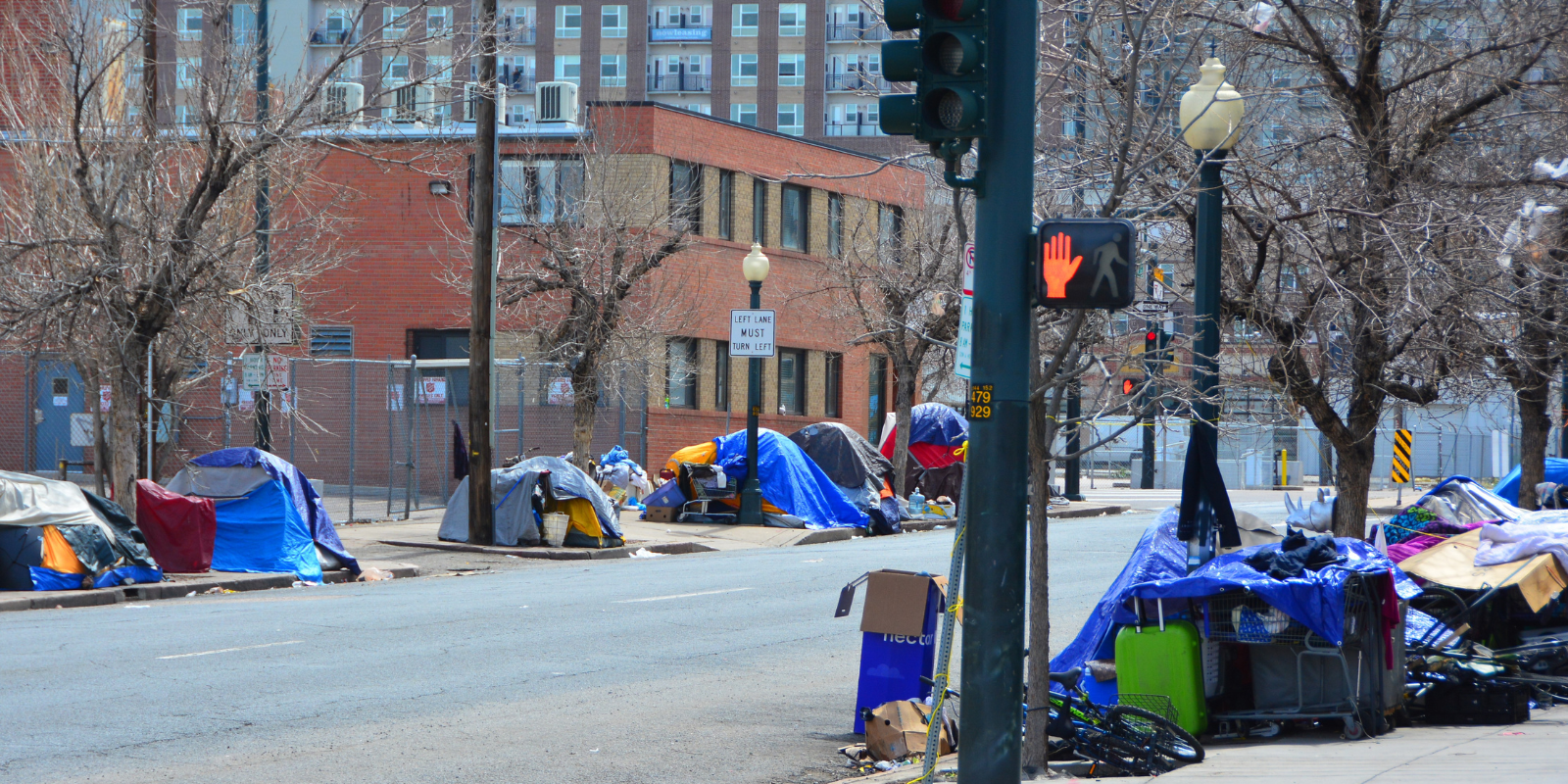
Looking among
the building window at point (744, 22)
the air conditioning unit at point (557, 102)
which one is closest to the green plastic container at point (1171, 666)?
the air conditioning unit at point (557, 102)

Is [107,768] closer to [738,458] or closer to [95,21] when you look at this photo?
[95,21]

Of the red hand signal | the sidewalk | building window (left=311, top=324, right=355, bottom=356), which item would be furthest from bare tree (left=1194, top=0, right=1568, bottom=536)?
building window (left=311, top=324, right=355, bottom=356)

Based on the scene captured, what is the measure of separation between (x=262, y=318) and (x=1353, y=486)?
42.3ft

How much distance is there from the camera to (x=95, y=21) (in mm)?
16922

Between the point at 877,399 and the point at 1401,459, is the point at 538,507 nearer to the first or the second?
the point at 877,399

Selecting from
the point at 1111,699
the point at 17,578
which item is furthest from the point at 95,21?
the point at 1111,699

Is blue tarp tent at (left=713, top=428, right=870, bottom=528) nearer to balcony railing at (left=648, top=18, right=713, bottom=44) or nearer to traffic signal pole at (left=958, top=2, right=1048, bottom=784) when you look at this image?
traffic signal pole at (left=958, top=2, right=1048, bottom=784)

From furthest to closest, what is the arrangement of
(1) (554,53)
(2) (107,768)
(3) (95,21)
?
(1) (554,53)
(3) (95,21)
(2) (107,768)

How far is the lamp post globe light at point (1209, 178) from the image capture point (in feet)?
29.0

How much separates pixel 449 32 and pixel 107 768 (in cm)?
1215

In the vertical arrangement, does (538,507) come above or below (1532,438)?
below

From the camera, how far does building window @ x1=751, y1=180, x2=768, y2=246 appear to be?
3484cm

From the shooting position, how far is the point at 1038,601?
24.8 feet

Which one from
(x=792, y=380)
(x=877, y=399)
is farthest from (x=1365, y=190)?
(x=877, y=399)
